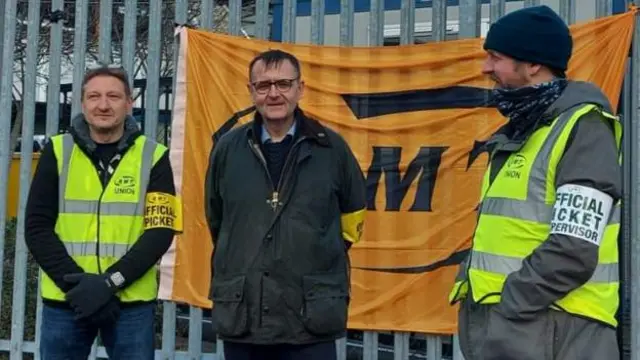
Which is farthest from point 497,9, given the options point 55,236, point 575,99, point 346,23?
point 55,236

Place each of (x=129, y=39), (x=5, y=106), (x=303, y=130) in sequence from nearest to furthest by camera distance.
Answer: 1. (x=303, y=130)
2. (x=129, y=39)
3. (x=5, y=106)

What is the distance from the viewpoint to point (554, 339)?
2.42 metres

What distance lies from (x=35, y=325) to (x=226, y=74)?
6.11 ft

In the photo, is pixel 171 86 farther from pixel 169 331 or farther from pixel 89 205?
pixel 89 205

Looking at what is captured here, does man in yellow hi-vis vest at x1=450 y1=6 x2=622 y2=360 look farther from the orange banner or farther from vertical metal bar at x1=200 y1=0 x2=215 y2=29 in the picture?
vertical metal bar at x1=200 y1=0 x2=215 y2=29

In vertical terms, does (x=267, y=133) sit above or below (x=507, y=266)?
above

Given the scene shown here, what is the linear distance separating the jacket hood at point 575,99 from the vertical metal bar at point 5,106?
3.61 meters

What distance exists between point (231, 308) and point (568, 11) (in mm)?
2361

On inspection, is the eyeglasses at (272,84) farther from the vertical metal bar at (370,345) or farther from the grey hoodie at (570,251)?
the vertical metal bar at (370,345)

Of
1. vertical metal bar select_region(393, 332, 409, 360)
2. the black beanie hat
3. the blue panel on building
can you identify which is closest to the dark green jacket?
the black beanie hat

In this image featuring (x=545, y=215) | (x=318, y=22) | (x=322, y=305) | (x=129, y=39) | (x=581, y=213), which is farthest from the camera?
(x=129, y=39)

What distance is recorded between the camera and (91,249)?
3441 mm

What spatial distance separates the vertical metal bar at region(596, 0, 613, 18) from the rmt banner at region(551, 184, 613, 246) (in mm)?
2227

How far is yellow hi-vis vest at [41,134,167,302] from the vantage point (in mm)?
3439
